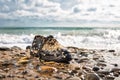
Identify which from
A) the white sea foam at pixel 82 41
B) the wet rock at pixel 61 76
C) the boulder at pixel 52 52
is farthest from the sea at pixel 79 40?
the wet rock at pixel 61 76

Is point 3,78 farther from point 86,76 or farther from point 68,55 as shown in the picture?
point 68,55

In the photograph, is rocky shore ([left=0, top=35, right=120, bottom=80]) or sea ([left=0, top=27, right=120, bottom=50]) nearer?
rocky shore ([left=0, top=35, right=120, bottom=80])

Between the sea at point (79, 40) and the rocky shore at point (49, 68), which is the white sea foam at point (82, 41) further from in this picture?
the rocky shore at point (49, 68)

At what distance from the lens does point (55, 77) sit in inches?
347

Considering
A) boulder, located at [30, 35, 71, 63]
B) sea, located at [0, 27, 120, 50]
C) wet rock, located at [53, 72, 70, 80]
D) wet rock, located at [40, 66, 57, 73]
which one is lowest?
sea, located at [0, 27, 120, 50]

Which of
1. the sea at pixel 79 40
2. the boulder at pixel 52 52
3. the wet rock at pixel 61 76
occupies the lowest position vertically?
the sea at pixel 79 40

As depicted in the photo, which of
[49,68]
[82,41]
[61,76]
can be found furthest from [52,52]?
[82,41]

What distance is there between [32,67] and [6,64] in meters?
0.94

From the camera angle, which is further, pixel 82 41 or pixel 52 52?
pixel 82 41

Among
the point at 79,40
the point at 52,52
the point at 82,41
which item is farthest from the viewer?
the point at 79,40

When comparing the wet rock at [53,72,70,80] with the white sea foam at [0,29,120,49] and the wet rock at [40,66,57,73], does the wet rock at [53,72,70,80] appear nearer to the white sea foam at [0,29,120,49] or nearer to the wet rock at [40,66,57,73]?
the wet rock at [40,66,57,73]

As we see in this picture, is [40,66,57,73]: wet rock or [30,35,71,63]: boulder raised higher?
[30,35,71,63]: boulder

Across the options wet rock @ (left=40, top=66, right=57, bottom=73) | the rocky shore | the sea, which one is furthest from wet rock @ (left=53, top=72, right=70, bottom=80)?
the sea

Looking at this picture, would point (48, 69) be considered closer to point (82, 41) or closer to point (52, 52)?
point (52, 52)
